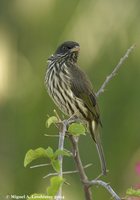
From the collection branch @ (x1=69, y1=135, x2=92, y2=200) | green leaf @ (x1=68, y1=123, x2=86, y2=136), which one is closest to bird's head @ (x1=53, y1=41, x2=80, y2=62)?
branch @ (x1=69, y1=135, x2=92, y2=200)

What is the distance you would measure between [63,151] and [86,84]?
2.73 meters

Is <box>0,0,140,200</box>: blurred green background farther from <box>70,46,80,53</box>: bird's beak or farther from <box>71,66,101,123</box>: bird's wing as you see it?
<box>71,66,101,123</box>: bird's wing

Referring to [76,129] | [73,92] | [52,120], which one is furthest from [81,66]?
[76,129]

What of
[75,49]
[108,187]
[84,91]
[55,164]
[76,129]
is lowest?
[108,187]

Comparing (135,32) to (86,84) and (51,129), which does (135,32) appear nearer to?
(51,129)

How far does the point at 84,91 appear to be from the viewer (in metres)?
5.38

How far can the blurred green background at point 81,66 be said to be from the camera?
274 inches

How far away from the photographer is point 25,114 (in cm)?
704

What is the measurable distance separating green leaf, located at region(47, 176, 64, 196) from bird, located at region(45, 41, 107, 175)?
2407 mm

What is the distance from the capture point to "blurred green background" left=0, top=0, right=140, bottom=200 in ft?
22.8

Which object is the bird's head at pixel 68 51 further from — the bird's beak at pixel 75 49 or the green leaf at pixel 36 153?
the green leaf at pixel 36 153

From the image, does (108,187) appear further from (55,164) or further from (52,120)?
(52,120)

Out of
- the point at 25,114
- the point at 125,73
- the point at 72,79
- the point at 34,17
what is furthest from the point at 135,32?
the point at 72,79

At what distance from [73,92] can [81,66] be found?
1995 millimetres
